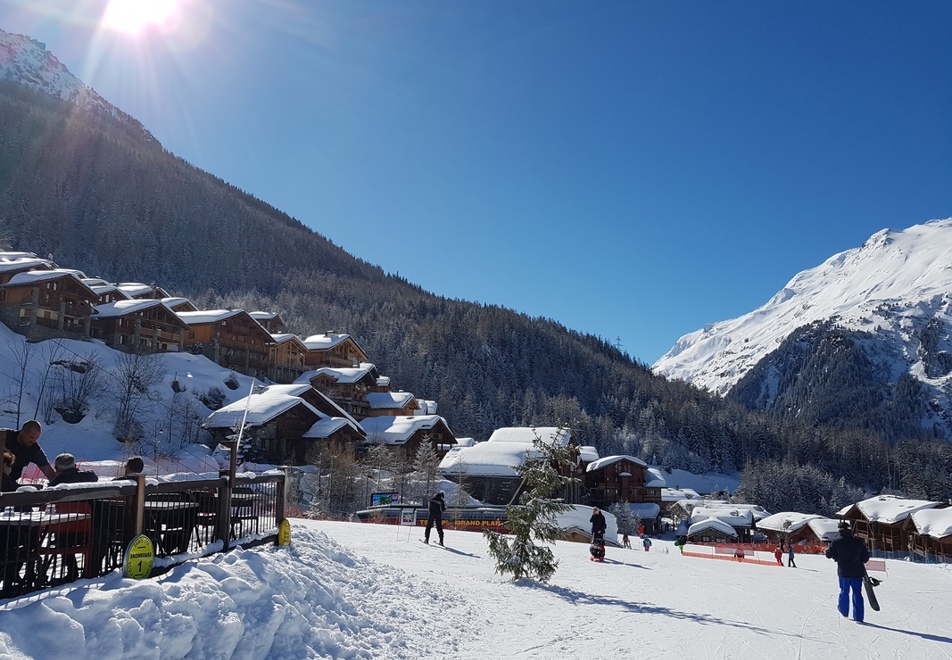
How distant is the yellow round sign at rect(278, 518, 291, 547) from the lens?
34.2 ft

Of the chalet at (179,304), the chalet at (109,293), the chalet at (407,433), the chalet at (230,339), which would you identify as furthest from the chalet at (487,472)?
the chalet at (109,293)

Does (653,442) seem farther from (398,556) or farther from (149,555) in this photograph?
(149,555)

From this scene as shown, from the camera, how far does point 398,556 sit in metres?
15.4

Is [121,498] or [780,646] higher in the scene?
[121,498]

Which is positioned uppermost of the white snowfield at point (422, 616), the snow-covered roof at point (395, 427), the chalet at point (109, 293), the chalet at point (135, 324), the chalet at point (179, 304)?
the chalet at point (179, 304)

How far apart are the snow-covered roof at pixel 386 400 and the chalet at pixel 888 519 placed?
141 feet

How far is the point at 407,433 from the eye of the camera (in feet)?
181

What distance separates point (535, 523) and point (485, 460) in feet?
118

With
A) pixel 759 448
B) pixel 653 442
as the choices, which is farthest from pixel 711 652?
pixel 759 448

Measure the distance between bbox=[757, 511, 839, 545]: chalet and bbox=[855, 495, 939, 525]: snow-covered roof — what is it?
510 centimetres

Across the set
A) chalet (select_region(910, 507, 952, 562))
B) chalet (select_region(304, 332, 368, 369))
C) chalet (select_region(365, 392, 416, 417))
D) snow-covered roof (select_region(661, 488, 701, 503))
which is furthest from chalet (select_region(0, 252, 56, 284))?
snow-covered roof (select_region(661, 488, 701, 503))

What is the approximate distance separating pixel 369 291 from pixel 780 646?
16015 cm

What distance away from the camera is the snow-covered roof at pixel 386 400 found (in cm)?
6788

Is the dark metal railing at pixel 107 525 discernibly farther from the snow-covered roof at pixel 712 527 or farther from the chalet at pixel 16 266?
the snow-covered roof at pixel 712 527
